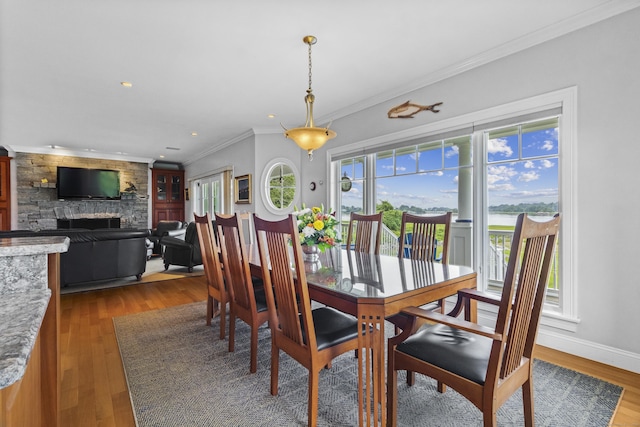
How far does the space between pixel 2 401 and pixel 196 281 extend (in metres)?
4.58

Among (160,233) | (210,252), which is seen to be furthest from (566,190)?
(160,233)

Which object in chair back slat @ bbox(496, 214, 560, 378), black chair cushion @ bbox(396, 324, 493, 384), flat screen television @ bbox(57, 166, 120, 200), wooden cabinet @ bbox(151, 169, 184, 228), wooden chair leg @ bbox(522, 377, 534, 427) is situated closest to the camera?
chair back slat @ bbox(496, 214, 560, 378)

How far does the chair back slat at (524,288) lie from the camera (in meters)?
1.17

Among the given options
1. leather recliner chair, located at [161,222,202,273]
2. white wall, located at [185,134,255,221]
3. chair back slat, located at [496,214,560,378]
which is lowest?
leather recliner chair, located at [161,222,202,273]

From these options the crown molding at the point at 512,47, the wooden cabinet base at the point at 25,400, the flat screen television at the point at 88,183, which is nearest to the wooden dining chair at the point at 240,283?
the wooden cabinet base at the point at 25,400

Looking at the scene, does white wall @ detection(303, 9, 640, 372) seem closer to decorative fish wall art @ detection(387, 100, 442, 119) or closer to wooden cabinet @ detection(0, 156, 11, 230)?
decorative fish wall art @ detection(387, 100, 442, 119)

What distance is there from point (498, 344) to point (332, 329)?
847 millimetres

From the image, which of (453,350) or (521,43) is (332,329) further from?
(521,43)

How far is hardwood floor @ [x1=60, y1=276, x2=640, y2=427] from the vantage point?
1753 millimetres

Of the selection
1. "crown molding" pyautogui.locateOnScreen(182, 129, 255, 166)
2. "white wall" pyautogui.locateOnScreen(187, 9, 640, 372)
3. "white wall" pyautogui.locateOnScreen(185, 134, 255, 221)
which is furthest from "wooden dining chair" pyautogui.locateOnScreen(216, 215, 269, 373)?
"crown molding" pyautogui.locateOnScreen(182, 129, 255, 166)

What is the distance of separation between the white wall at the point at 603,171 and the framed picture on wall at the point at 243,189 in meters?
4.40

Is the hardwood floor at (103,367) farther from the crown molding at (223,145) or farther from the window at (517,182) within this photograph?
the crown molding at (223,145)

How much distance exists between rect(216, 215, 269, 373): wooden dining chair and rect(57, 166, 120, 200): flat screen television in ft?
24.4

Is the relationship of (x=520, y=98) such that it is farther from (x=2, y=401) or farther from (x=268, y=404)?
(x=2, y=401)
